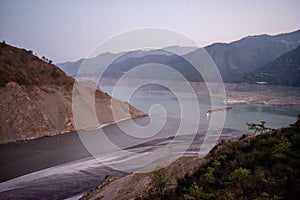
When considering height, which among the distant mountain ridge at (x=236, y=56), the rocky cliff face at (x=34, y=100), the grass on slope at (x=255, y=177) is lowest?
the grass on slope at (x=255, y=177)

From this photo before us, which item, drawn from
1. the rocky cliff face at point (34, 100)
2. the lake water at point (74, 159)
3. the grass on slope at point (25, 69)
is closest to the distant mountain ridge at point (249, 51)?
the rocky cliff face at point (34, 100)

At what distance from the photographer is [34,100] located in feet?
122

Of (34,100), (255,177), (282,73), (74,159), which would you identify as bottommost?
(74,159)

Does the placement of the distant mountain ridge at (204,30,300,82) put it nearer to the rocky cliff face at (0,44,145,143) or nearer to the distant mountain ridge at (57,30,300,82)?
the distant mountain ridge at (57,30,300,82)

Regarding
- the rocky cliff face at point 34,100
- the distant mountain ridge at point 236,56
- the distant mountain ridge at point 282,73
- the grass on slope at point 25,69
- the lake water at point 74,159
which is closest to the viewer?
the lake water at point 74,159

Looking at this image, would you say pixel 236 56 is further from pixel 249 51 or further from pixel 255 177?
pixel 255 177

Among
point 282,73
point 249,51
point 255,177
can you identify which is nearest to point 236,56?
point 249,51

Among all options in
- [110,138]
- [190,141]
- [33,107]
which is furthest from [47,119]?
[190,141]

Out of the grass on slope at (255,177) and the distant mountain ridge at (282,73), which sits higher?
the distant mountain ridge at (282,73)

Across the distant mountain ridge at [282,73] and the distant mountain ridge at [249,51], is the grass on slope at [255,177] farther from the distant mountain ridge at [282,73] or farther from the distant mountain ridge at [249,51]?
the distant mountain ridge at [249,51]

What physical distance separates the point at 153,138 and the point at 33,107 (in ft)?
52.3

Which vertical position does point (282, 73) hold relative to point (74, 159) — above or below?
above

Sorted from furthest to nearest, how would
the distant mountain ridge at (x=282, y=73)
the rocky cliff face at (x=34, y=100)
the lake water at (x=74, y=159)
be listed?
the distant mountain ridge at (x=282, y=73) < the rocky cliff face at (x=34, y=100) < the lake water at (x=74, y=159)

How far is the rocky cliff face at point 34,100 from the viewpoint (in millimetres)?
33062
